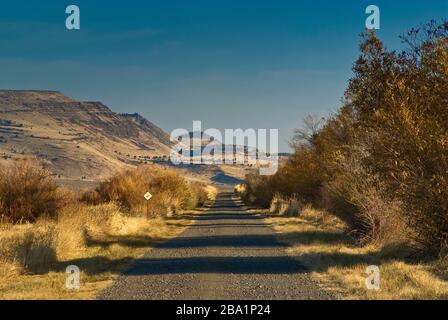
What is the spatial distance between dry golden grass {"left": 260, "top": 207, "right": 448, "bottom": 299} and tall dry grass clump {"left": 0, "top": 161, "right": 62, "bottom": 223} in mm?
10768

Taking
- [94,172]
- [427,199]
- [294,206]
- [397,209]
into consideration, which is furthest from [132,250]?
[94,172]

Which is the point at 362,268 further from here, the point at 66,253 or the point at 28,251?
the point at 66,253

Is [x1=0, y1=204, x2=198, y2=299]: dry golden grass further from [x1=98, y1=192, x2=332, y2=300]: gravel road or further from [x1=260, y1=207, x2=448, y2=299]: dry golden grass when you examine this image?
[x1=260, y1=207, x2=448, y2=299]: dry golden grass

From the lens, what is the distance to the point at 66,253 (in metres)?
18.8

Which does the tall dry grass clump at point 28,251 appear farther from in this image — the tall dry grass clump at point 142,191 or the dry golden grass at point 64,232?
the tall dry grass clump at point 142,191

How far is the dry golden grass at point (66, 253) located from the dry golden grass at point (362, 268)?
17.4 ft

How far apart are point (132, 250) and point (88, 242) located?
74.0 inches

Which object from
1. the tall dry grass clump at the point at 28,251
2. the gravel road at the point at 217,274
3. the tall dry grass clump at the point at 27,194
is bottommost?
the gravel road at the point at 217,274

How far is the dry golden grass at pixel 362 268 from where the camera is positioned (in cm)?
1180

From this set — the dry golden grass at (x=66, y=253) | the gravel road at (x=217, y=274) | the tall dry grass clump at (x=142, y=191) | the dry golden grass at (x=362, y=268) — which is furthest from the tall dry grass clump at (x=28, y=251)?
the tall dry grass clump at (x=142, y=191)

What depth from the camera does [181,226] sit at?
36.7 meters

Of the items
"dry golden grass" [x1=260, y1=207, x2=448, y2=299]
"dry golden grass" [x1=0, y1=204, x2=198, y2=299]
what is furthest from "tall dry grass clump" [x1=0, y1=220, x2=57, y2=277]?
"dry golden grass" [x1=260, y1=207, x2=448, y2=299]
